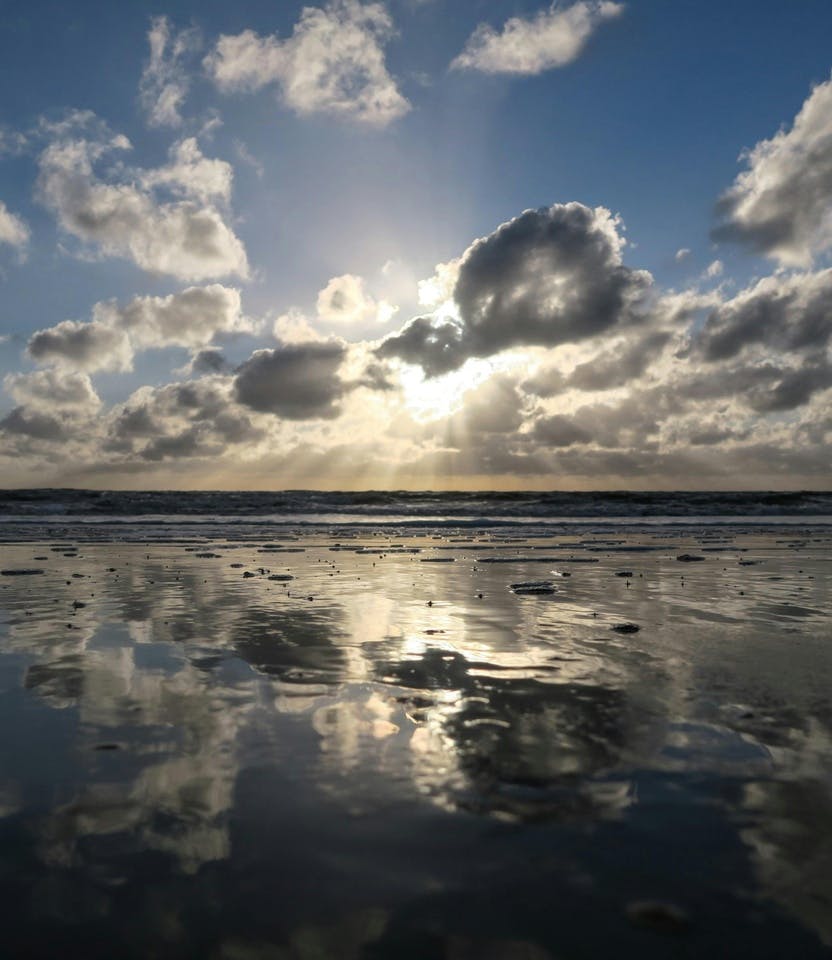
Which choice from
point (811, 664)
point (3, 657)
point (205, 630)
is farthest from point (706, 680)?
point (3, 657)

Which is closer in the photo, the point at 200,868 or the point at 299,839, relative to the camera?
the point at 200,868

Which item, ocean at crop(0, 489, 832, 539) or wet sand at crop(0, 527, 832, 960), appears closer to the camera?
wet sand at crop(0, 527, 832, 960)

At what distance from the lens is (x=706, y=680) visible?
16.1 feet

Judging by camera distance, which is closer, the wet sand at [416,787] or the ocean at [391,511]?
the wet sand at [416,787]

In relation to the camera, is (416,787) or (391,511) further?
(391,511)

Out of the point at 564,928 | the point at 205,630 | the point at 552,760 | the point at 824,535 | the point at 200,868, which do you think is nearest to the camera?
the point at 564,928

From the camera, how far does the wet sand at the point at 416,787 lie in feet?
7.04

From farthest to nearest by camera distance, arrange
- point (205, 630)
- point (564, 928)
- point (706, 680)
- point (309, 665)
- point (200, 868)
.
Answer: point (205, 630)
point (309, 665)
point (706, 680)
point (200, 868)
point (564, 928)

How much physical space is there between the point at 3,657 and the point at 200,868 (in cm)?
408

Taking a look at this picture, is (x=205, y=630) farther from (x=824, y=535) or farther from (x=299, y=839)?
(x=824, y=535)

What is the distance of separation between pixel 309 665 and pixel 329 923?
324 cm

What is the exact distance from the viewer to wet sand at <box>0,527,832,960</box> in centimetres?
214

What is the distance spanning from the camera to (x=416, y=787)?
3117 millimetres

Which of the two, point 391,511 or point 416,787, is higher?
point 416,787
